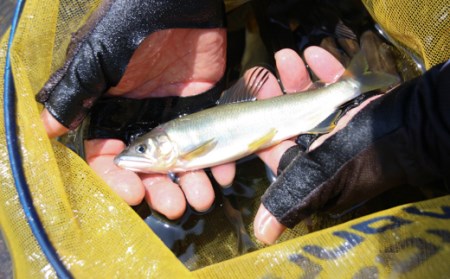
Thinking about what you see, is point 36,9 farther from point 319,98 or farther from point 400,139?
point 400,139

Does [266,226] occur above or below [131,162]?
below

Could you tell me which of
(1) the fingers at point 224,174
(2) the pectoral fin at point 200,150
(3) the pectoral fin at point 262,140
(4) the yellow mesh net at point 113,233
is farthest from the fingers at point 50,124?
(3) the pectoral fin at point 262,140

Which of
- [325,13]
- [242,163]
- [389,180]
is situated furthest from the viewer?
[325,13]

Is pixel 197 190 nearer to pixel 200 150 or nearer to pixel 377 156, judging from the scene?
pixel 200 150

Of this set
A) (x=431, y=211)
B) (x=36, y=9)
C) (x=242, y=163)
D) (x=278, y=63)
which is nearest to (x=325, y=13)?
(x=278, y=63)

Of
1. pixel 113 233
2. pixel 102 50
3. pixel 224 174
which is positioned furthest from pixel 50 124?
pixel 224 174

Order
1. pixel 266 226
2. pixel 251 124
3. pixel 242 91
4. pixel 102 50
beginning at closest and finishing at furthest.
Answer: pixel 266 226
pixel 102 50
pixel 251 124
pixel 242 91

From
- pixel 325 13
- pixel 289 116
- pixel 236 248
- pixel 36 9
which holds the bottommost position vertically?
pixel 236 248
